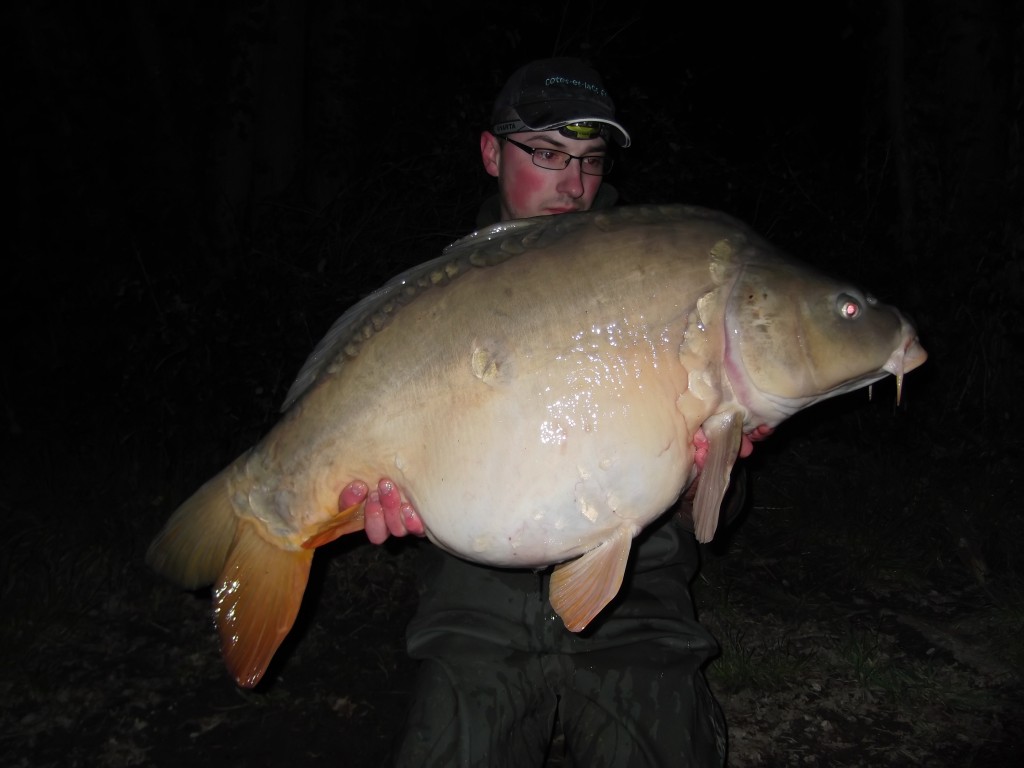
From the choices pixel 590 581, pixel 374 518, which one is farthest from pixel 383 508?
pixel 590 581

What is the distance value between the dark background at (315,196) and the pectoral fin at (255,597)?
1587mm

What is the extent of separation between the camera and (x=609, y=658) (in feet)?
6.08

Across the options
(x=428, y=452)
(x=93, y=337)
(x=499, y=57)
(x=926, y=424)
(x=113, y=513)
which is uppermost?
(x=499, y=57)

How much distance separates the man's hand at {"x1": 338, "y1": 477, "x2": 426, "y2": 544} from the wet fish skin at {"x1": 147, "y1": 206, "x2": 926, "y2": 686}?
3cm

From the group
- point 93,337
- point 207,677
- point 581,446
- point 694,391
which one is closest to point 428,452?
point 581,446

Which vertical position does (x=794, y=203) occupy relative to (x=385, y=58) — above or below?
below

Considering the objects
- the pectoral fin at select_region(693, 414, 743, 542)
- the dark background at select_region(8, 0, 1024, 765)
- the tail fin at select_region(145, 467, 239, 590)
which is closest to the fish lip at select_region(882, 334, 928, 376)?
the pectoral fin at select_region(693, 414, 743, 542)

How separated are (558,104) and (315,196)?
2.37 meters

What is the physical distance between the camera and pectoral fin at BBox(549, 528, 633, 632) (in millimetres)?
1477

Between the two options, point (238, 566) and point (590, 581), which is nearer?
point (590, 581)

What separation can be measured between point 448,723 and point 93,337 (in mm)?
2792

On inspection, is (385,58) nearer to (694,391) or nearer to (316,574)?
(316,574)

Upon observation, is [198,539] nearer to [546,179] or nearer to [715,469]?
[715,469]

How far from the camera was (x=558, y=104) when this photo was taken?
2.04m
